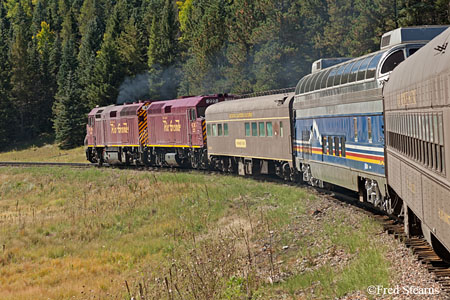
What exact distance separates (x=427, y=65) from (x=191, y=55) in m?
78.9

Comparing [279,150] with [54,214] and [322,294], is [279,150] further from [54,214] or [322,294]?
[322,294]

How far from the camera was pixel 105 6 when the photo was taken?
157 m

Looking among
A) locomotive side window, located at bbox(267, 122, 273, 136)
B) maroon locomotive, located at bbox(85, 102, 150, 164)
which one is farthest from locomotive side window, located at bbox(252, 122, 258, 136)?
maroon locomotive, located at bbox(85, 102, 150, 164)

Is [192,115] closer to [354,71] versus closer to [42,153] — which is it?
[354,71]

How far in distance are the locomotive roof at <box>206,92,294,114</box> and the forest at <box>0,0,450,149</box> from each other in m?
13.8

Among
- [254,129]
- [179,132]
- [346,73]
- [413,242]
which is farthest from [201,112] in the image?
[413,242]

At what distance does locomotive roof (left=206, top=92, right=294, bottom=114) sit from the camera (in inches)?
1031

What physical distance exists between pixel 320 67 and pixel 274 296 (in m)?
13.3

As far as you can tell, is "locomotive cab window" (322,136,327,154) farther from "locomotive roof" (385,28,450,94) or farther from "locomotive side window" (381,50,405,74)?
"locomotive roof" (385,28,450,94)

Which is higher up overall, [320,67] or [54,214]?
[320,67]

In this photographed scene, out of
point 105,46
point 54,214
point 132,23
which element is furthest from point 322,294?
point 132,23

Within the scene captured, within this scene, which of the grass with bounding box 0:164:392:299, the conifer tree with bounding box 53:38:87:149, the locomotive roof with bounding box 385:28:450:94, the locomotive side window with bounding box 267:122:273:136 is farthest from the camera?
the conifer tree with bounding box 53:38:87:149

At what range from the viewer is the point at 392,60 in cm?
1515

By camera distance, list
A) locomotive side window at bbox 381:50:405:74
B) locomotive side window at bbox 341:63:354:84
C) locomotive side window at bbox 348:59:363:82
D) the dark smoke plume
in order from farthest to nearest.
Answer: the dark smoke plume, locomotive side window at bbox 341:63:354:84, locomotive side window at bbox 348:59:363:82, locomotive side window at bbox 381:50:405:74
